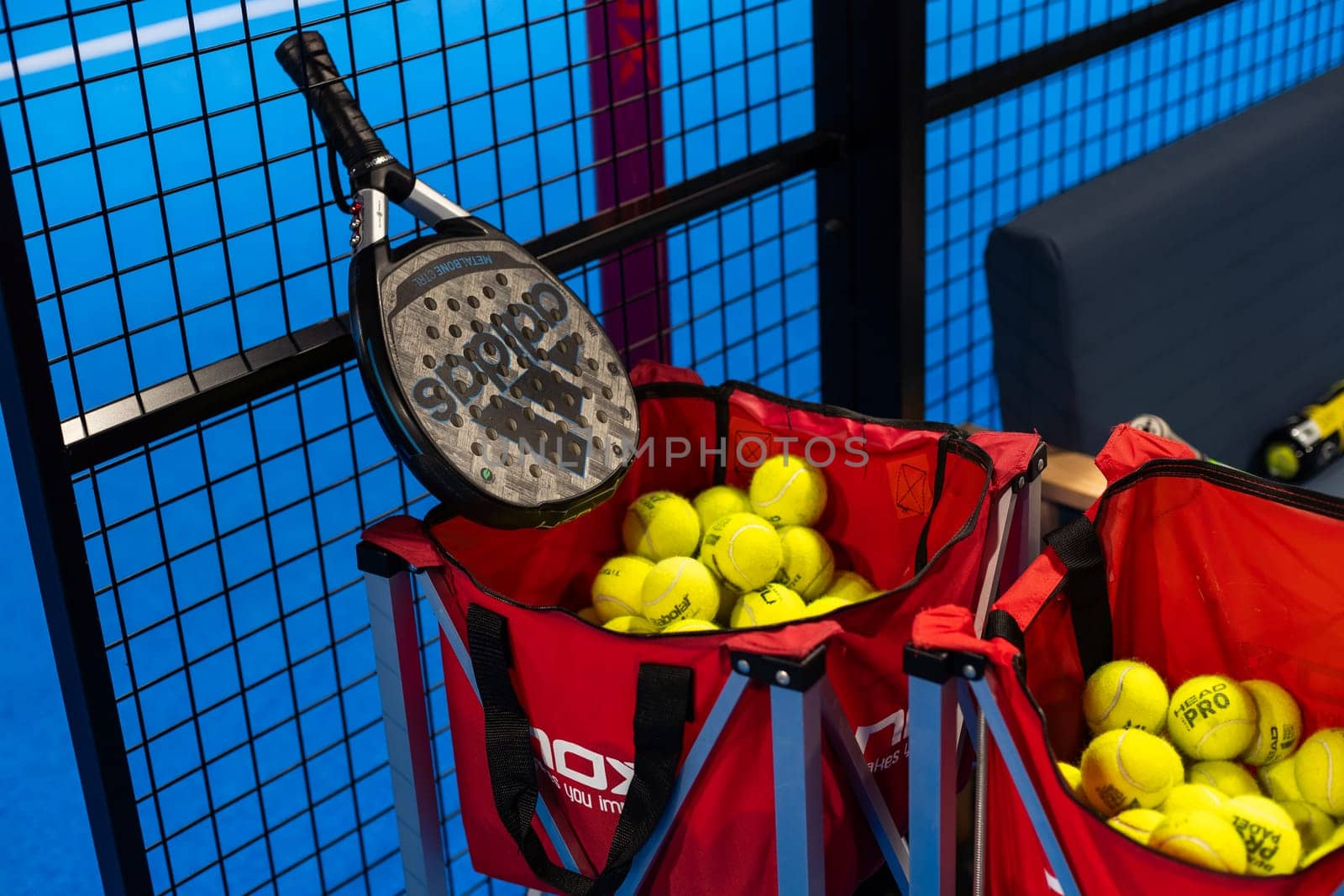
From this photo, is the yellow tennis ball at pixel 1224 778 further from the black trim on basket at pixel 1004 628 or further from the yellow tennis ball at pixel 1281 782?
the black trim on basket at pixel 1004 628

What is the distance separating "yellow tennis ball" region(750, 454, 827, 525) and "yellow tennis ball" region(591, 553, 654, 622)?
16 centimetres

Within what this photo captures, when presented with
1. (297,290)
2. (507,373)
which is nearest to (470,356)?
(507,373)

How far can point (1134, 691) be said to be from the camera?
1.43 m

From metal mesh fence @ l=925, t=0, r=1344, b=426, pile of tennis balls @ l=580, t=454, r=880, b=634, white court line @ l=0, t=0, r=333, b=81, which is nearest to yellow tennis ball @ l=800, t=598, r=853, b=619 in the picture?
pile of tennis balls @ l=580, t=454, r=880, b=634

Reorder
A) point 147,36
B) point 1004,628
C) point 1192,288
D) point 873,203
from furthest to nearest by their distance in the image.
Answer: point 147,36, point 1192,288, point 873,203, point 1004,628

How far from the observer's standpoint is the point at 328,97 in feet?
4.72

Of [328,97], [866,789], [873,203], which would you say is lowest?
[866,789]

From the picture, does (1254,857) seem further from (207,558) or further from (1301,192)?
(207,558)

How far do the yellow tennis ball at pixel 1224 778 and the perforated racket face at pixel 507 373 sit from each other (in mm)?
617

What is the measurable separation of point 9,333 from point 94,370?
8.82 ft

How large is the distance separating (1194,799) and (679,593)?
524mm

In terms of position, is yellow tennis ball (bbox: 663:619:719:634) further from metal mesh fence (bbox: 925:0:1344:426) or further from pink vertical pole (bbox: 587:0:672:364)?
metal mesh fence (bbox: 925:0:1344:426)

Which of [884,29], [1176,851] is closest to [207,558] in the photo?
[884,29]

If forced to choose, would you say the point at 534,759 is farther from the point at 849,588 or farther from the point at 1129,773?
the point at 1129,773
